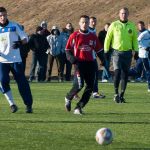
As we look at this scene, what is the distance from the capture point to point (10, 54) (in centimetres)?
1591

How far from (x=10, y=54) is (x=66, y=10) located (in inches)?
1223

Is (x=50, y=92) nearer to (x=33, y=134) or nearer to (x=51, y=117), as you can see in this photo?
(x=51, y=117)

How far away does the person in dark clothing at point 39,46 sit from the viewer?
29688 mm

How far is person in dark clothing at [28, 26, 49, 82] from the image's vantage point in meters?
29.7

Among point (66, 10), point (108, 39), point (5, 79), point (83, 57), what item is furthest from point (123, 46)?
point (66, 10)

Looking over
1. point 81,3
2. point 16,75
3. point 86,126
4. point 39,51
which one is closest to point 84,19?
point 16,75

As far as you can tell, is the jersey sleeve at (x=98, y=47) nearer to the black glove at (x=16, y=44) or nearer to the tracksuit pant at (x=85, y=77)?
the tracksuit pant at (x=85, y=77)

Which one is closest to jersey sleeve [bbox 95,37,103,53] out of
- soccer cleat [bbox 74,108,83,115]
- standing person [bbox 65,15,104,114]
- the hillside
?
standing person [bbox 65,15,104,114]

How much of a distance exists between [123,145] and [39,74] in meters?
18.9

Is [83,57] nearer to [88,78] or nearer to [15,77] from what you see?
[88,78]

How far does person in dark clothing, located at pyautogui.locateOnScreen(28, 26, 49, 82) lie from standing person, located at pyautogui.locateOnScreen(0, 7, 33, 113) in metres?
13.5

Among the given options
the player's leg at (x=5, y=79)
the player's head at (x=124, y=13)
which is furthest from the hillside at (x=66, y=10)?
the player's leg at (x=5, y=79)

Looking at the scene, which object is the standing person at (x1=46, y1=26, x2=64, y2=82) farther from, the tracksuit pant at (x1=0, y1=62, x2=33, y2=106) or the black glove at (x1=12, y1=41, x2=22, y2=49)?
the black glove at (x1=12, y1=41, x2=22, y2=49)

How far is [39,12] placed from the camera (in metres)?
48.2
